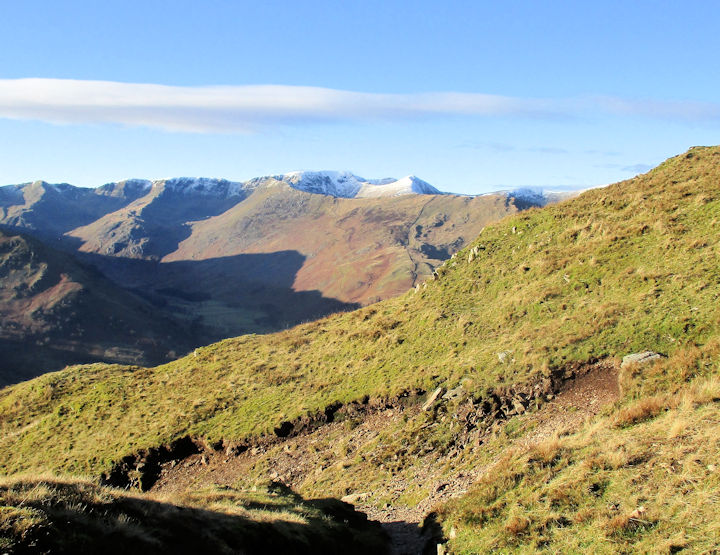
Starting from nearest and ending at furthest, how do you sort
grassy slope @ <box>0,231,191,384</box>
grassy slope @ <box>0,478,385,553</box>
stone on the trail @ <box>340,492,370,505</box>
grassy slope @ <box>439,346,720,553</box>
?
grassy slope @ <box>0,478,385,553</box> < grassy slope @ <box>439,346,720,553</box> < stone on the trail @ <box>340,492,370,505</box> < grassy slope @ <box>0,231,191,384</box>

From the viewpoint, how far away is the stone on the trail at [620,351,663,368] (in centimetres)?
1952

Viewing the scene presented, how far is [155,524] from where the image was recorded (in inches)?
417

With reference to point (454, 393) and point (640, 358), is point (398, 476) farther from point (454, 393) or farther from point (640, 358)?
point (640, 358)

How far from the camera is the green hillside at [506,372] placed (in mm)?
12727

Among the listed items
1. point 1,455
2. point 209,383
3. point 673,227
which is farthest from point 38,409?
point 673,227

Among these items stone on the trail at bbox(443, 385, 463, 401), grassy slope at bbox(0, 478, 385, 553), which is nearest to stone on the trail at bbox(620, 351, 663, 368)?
stone on the trail at bbox(443, 385, 463, 401)

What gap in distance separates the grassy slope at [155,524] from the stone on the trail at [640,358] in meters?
12.0

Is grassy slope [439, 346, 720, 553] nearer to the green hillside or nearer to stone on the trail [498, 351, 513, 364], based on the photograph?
the green hillside

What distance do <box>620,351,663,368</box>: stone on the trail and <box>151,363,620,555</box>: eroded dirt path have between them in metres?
0.60

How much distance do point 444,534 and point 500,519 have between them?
1.99 m

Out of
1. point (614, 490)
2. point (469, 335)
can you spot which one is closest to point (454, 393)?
point (469, 335)

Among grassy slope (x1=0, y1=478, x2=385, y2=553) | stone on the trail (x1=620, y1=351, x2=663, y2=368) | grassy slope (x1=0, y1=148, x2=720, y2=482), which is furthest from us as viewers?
grassy slope (x1=0, y1=148, x2=720, y2=482)

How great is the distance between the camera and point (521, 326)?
2650 centimetres

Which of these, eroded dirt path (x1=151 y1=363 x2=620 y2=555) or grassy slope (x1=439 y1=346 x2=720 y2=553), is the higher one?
grassy slope (x1=439 y1=346 x2=720 y2=553)
